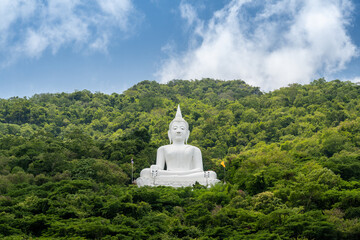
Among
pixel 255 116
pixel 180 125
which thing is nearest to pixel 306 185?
pixel 180 125

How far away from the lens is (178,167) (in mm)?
26094

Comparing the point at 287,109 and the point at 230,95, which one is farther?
the point at 230,95

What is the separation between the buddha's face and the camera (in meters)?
26.6

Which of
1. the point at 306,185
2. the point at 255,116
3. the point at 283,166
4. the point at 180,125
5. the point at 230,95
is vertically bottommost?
the point at 306,185

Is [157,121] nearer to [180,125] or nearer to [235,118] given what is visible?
[235,118]

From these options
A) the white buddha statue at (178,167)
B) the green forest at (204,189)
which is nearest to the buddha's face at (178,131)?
the white buddha statue at (178,167)

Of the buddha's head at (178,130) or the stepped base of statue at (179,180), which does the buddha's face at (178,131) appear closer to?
the buddha's head at (178,130)

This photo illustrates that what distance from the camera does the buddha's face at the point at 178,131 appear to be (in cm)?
2661

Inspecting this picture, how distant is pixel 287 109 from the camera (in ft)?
167

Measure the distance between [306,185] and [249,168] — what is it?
5.09 meters

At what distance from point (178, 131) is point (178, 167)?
176 centimetres

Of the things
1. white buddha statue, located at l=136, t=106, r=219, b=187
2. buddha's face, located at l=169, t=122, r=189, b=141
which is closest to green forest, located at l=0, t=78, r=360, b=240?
white buddha statue, located at l=136, t=106, r=219, b=187

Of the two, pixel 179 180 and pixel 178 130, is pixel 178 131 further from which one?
pixel 179 180

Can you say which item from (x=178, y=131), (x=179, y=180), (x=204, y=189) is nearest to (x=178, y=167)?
(x=179, y=180)
